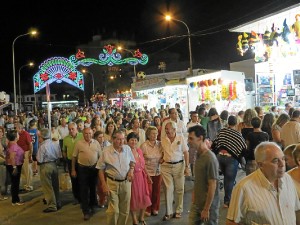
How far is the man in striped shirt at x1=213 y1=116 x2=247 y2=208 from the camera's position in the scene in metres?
6.77

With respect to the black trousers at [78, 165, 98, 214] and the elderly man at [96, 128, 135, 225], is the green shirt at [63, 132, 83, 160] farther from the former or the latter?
the elderly man at [96, 128, 135, 225]

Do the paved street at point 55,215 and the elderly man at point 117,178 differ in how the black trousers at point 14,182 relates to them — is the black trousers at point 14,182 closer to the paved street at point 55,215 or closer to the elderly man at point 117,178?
the paved street at point 55,215

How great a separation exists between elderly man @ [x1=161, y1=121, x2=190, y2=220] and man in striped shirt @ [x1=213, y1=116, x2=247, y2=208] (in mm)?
693

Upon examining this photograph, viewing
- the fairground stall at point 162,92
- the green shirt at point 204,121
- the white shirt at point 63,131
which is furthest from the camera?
the fairground stall at point 162,92

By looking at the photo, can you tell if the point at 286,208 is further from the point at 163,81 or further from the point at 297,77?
the point at 163,81

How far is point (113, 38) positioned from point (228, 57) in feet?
164

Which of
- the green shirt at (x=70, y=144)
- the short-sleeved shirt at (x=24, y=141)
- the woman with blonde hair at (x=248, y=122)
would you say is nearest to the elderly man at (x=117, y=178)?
the green shirt at (x=70, y=144)

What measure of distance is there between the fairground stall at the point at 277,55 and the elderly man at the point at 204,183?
7956 millimetres

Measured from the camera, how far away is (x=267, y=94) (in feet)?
43.9

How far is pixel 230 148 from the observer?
266 inches

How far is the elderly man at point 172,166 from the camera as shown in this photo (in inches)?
262

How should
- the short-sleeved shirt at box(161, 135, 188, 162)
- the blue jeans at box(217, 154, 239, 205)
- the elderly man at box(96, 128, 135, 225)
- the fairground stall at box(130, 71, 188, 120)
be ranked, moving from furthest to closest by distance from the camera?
the fairground stall at box(130, 71, 188, 120) < the blue jeans at box(217, 154, 239, 205) < the short-sleeved shirt at box(161, 135, 188, 162) < the elderly man at box(96, 128, 135, 225)

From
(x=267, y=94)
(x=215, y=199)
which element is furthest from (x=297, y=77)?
(x=215, y=199)

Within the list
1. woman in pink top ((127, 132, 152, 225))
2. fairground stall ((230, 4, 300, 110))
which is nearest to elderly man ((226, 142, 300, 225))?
woman in pink top ((127, 132, 152, 225))
